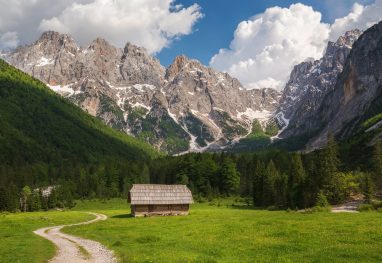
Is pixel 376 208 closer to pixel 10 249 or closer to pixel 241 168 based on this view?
pixel 10 249

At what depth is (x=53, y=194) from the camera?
135 m

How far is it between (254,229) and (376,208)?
3339 cm

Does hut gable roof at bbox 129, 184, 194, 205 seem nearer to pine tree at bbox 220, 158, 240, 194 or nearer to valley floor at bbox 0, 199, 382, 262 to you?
valley floor at bbox 0, 199, 382, 262

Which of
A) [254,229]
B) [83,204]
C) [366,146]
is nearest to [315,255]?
[254,229]

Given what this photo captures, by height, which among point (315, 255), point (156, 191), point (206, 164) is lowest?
point (315, 255)

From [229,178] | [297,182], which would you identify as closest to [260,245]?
[297,182]

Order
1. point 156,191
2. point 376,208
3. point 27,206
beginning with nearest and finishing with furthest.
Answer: point 376,208, point 156,191, point 27,206

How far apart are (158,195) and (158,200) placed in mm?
1334

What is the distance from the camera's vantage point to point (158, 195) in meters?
90.9

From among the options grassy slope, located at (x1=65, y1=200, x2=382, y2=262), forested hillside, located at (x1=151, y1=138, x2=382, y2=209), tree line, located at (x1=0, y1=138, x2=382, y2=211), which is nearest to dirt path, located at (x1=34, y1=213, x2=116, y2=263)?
grassy slope, located at (x1=65, y1=200, x2=382, y2=262)

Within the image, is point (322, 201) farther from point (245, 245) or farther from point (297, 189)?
point (245, 245)

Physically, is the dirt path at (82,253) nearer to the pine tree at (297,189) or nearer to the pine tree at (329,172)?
the pine tree at (329,172)

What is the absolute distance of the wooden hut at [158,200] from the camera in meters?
87.3

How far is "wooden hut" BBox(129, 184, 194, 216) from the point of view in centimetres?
8731
